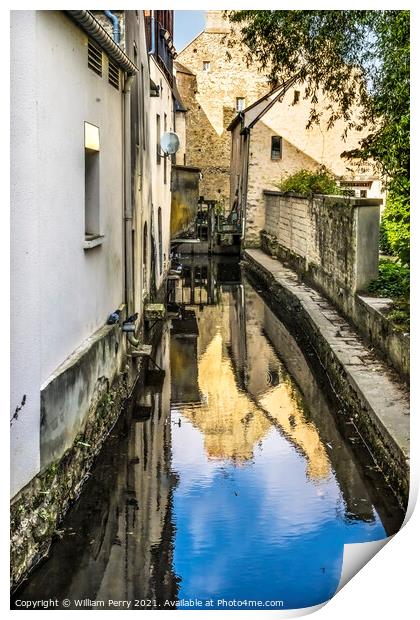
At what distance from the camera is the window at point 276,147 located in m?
30.4

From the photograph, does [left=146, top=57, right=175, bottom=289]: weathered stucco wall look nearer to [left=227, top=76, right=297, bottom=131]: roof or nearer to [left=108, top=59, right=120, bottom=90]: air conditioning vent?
[left=108, top=59, right=120, bottom=90]: air conditioning vent

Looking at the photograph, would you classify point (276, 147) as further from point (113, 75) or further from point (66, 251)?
point (66, 251)

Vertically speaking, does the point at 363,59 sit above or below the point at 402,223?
above

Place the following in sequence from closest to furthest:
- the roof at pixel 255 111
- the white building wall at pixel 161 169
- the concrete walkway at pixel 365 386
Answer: the concrete walkway at pixel 365 386
the white building wall at pixel 161 169
the roof at pixel 255 111

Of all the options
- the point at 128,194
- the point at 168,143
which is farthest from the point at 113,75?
the point at 168,143

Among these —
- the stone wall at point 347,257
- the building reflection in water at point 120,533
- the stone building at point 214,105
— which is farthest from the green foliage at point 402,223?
the stone building at point 214,105

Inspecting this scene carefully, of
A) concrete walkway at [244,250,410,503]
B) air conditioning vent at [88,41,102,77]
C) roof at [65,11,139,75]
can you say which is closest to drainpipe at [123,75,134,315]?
roof at [65,11,139,75]

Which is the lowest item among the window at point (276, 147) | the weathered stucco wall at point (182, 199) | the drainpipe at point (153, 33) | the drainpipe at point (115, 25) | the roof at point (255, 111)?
the weathered stucco wall at point (182, 199)

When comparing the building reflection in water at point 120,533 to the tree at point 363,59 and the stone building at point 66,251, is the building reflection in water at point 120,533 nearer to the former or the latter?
the stone building at point 66,251

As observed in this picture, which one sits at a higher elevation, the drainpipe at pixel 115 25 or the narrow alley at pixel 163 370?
the drainpipe at pixel 115 25

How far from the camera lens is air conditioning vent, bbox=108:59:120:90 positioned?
9475 mm

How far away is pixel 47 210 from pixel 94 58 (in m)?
2.79

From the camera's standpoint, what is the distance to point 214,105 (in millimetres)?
31062

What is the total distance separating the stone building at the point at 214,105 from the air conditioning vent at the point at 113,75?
14931 mm
